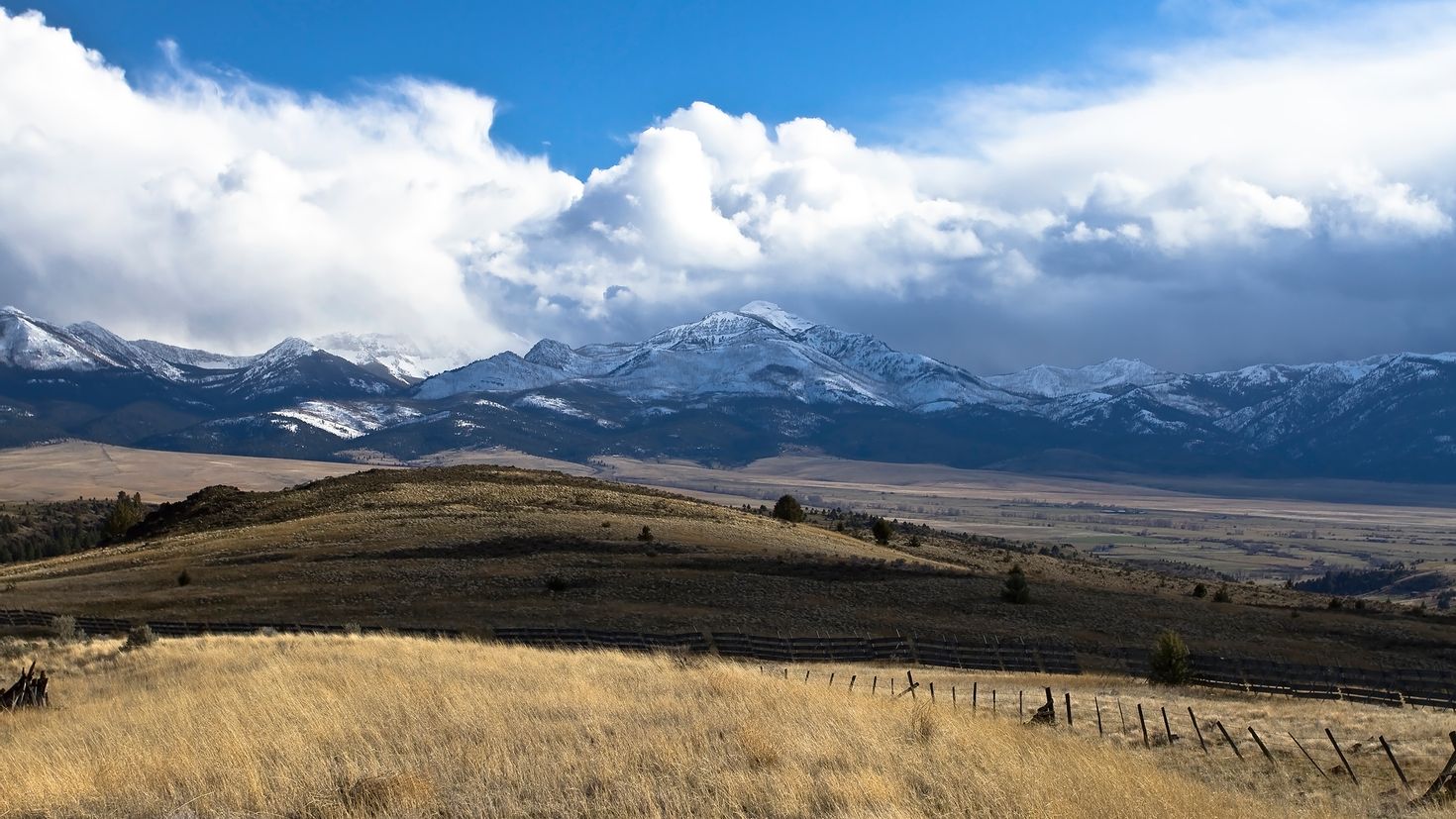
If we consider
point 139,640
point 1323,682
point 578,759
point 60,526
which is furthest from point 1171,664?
point 60,526

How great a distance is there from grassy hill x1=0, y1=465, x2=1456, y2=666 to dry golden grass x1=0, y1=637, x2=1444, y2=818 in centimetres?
2700

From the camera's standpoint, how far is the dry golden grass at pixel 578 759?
11.4 meters

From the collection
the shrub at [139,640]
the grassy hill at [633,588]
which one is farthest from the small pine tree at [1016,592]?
the shrub at [139,640]

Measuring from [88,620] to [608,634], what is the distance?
69.5 feet

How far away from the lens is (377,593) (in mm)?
52469

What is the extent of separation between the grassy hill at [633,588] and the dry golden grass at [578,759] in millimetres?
26999

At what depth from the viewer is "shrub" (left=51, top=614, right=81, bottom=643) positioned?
38.4 m

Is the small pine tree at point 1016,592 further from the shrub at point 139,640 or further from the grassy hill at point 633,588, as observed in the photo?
the shrub at point 139,640

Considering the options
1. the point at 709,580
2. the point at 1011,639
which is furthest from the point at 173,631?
the point at 1011,639

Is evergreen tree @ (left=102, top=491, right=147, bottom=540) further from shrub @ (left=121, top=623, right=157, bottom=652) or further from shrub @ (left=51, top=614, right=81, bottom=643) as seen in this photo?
shrub @ (left=121, top=623, right=157, bottom=652)

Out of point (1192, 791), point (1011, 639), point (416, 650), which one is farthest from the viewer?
point (1011, 639)

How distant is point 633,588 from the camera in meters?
54.3

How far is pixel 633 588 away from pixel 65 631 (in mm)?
23743

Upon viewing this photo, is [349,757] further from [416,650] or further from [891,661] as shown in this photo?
[891,661]
